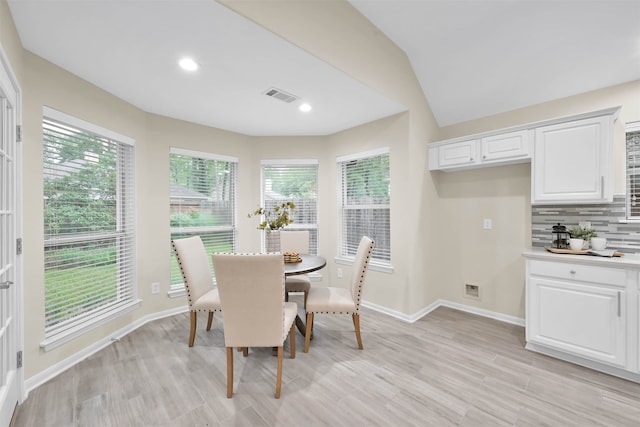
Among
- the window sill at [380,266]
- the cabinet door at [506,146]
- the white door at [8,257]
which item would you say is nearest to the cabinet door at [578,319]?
the cabinet door at [506,146]

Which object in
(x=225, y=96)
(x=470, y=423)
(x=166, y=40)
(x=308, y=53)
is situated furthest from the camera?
(x=225, y=96)

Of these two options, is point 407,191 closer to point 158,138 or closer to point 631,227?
point 631,227

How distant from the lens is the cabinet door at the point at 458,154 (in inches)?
118

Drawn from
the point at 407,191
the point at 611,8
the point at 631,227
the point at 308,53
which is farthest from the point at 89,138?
the point at 631,227

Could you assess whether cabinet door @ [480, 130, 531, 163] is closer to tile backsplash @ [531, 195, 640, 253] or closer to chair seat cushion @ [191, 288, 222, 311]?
tile backsplash @ [531, 195, 640, 253]

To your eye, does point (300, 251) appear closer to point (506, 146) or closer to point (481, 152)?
point (481, 152)

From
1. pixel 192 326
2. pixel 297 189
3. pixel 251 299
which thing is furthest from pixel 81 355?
pixel 297 189

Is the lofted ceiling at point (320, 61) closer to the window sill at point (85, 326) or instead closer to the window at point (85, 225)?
the window at point (85, 225)

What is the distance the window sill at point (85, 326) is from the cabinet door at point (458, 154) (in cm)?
379

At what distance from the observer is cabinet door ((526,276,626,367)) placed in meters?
2.03

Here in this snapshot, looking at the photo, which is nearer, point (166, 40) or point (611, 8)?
point (166, 40)

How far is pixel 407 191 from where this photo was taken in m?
3.06

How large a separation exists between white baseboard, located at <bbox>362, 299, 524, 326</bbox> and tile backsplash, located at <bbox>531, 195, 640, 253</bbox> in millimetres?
898

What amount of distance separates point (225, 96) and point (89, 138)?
4.17ft
